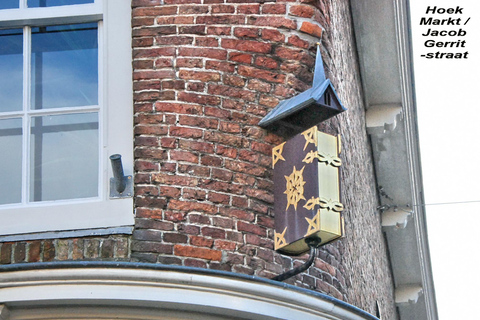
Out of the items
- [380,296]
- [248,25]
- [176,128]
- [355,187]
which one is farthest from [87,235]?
[380,296]

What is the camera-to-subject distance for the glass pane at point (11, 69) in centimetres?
686

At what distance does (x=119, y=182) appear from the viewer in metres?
6.53

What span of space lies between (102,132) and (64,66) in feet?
1.84

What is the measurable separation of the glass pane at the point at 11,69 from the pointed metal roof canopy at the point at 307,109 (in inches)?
64.0

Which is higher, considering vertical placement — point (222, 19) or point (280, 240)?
A: point (222, 19)

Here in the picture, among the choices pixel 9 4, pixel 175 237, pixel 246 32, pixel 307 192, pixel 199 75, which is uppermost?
pixel 9 4

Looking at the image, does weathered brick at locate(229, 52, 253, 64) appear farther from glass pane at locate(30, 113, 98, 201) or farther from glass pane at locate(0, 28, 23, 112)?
glass pane at locate(0, 28, 23, 112)

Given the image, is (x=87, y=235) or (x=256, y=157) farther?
(x=256, y=157)

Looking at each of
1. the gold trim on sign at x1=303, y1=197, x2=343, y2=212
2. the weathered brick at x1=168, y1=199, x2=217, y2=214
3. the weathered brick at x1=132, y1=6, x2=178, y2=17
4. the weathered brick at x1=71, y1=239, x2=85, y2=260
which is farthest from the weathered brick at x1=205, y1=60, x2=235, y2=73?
the weathered brick at x1=71, y1=239, x2=85, y2=260

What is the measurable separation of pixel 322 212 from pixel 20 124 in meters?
2.08

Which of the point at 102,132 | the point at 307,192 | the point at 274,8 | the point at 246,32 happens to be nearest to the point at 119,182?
→ the point at 102,132

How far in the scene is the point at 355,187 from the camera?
9.47 m

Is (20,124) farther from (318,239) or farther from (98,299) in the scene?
(318,239)

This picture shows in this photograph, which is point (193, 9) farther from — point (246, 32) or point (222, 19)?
point (246, 32)
